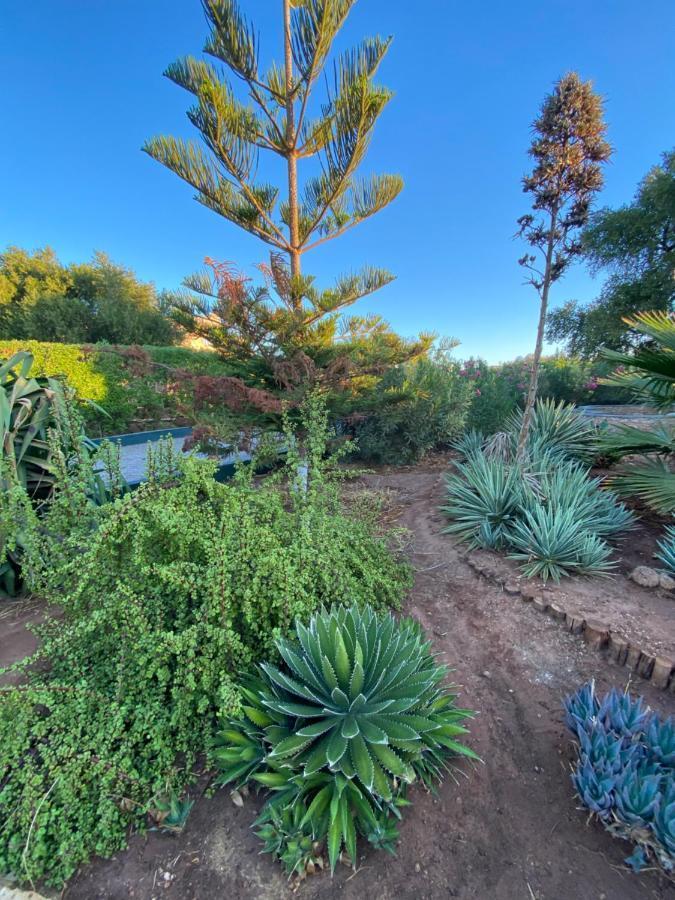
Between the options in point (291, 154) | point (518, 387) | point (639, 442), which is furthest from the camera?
point (518, 387)

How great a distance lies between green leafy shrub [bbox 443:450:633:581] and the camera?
2.48m

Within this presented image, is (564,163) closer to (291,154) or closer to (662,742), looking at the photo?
(291,154)

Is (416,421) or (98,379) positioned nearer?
(416,421)

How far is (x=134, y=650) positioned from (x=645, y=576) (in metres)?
3.00

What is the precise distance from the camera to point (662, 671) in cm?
169

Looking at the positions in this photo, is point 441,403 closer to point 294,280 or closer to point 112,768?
point 294,280

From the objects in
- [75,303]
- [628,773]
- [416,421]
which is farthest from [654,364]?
[75,303]

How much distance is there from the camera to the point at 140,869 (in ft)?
3.57

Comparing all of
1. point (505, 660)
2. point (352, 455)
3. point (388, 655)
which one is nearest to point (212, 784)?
point (388, 655)

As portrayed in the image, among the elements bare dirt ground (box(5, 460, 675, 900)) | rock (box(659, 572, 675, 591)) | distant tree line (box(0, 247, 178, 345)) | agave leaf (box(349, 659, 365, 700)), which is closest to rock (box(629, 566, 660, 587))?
rock (box(659, 572, 675, 591))

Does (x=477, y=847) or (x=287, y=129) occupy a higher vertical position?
(x=287, y=129)

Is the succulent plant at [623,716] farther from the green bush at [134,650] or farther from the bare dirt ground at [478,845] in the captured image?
the green bush at [134,650]

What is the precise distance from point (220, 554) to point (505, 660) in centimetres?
165

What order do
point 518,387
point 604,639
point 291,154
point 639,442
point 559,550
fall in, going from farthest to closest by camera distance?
1. point 518,387
2. point 291,154
3. point 639,442
4. point 559,550
5. point 604,639
